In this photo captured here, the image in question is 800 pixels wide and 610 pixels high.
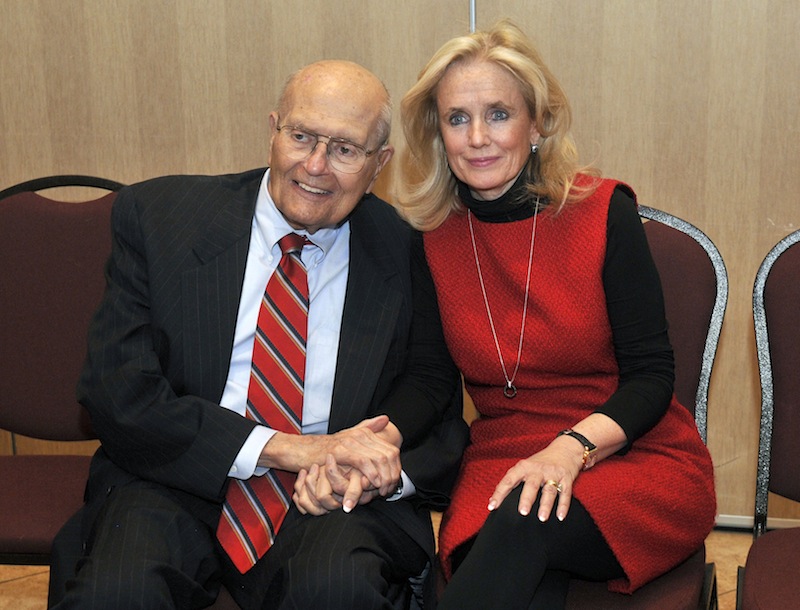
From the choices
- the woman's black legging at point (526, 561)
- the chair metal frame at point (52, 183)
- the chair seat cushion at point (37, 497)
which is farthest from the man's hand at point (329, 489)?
the chair metal frame at point (52, 183)

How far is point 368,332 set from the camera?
2.24 meters

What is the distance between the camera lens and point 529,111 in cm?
225

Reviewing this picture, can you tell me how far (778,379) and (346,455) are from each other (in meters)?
1.01

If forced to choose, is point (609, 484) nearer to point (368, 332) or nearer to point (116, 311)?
point (368, 332)

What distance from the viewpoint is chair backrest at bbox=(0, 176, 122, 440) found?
103 inches

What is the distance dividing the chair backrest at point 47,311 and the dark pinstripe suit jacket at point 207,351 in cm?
45

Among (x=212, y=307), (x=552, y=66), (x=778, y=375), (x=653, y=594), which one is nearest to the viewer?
(x=653, y=594)

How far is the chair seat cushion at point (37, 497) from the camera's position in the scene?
221 centimetres

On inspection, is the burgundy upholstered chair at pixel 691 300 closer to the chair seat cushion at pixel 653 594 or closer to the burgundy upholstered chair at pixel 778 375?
the burgundy upholstered chair at pixel 778 375

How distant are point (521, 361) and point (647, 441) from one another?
1.04ft

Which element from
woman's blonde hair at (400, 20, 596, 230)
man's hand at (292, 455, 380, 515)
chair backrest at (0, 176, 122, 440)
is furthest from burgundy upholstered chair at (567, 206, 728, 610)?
chair backrest at (0, 176, 122, 440)

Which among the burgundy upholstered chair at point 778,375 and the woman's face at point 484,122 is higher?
the woman's face at point 484,122

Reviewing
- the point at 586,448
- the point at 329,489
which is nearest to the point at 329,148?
the point at 329,489

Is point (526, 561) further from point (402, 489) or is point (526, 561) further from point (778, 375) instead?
point (778, 375)
